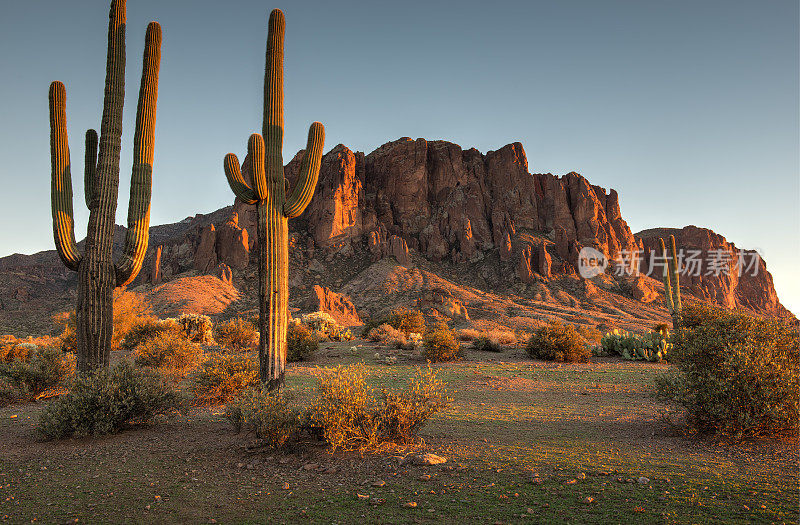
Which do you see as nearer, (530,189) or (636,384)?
(636,384)

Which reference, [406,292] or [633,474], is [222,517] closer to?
[633,474]

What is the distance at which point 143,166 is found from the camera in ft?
33.1

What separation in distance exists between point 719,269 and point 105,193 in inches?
4224

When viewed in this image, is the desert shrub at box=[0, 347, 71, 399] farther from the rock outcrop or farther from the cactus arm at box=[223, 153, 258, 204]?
the rock outcrop

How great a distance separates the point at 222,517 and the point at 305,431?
Result: 7.70 ft

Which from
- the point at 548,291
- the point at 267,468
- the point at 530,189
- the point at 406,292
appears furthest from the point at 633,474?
the point at 530,189

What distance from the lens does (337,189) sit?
262ft

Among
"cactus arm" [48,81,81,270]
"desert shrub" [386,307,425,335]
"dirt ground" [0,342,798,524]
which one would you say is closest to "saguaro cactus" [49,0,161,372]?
"cactus arm" [48,81,81,270]

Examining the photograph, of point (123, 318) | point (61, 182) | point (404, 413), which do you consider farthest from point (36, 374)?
point (123, 318)

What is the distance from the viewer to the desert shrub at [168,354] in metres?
13.5

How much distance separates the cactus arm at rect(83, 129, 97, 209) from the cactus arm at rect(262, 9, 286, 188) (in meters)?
3.88

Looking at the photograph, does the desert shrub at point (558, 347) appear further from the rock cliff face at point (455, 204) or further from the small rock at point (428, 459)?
the rock cliff face at point (455, 204)

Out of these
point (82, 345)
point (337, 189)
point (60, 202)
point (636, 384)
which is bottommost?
point (636, 384)

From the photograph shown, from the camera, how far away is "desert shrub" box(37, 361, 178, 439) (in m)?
7.06
